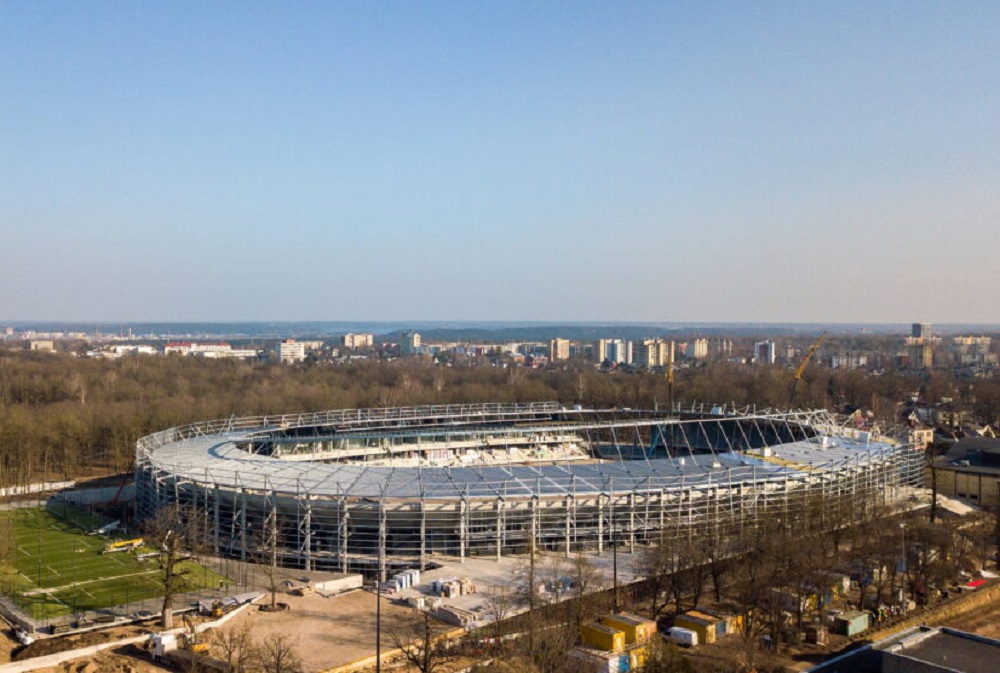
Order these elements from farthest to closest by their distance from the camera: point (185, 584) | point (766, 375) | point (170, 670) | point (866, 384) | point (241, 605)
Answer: point (766, 375) → point (866, 384) → point (185, 584) → point (241, 605) → point (170, 670)

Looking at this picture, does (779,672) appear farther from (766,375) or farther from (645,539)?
(766,375)

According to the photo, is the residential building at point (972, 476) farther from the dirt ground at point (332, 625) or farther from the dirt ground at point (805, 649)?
the dirt ground at point (332, 625)

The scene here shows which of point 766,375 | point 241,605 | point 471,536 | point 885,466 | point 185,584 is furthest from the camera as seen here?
point 766,375

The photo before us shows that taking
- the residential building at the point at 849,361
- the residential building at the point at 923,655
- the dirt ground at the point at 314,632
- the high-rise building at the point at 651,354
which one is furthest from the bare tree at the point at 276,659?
the residential building at the point at 849,361

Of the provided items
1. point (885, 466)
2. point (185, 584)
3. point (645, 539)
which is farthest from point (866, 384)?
point (185, 584)

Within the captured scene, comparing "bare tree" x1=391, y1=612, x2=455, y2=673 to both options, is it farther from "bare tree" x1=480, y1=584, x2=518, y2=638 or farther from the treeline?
the treeline

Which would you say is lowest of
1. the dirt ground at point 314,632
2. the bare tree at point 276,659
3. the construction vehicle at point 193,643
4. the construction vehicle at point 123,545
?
the construction vehicle at point 123,545

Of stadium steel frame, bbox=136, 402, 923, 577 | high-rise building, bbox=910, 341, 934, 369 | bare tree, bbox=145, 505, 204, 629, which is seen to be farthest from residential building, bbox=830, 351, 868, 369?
bare tree, bbox=145, 505, 204, 629

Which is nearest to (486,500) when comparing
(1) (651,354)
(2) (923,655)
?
(2) (923,655)
